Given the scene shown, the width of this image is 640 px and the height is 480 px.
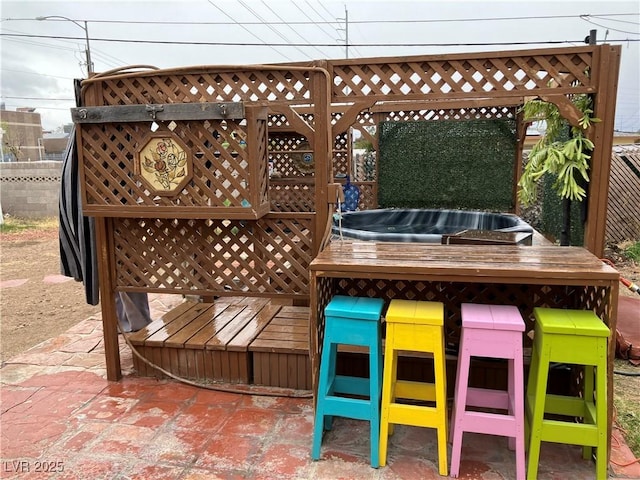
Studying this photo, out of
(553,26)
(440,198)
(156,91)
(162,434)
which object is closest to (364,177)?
(440,198)

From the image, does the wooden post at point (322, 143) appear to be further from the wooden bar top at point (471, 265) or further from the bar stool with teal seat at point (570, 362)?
the bar stool with teal seat at point (570, 362)

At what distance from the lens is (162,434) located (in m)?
2.51

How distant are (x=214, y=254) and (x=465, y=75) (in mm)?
1944

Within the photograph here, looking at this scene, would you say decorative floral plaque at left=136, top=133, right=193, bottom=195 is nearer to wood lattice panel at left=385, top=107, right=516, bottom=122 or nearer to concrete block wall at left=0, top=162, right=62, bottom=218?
wood lattice panel at left=385, top=107, right=516, bottom=122

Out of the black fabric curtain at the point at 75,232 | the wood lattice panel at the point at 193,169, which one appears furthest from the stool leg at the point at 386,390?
the black fabric curtain at the point at 75,232

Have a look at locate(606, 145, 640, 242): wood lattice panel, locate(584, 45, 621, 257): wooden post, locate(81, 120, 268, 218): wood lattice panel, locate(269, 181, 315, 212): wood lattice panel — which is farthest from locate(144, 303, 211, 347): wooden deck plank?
locate(606, 145, 640, 242): wood lattice panel

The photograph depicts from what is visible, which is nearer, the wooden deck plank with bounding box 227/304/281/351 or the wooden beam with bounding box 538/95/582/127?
the wooden beam with bounding box 538/95/582/127

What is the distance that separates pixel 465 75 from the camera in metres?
2.83

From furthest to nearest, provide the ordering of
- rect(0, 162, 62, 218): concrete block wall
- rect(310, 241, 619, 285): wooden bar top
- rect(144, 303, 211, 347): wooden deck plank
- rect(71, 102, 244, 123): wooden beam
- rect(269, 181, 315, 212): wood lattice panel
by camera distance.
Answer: rect(0, 162, 62, 218): concrete block wall
rect(269, 181, 315, 212): wood lattice panel
rect(144, 303, 211, 347): wooden deck plank
rect(71, 102, 244, 123): wooden beam
rect(310, 241, 619, 285): wooden bar top

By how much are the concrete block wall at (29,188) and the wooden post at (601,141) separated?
11.9 m

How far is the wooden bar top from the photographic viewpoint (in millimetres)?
2096

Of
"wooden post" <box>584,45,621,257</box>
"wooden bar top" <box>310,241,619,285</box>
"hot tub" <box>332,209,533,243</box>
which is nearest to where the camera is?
"wooden bar top" <box>310,241,619,285</box>

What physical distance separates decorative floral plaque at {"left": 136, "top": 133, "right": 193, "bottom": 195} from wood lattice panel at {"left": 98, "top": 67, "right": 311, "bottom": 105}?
308mm

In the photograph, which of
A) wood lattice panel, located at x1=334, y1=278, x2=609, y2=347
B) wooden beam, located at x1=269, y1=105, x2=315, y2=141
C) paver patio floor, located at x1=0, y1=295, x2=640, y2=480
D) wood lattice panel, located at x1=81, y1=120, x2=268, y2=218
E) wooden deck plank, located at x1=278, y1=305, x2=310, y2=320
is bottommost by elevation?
paver patio floor, located at x1=0, y1=295, x2=640, y2=480
